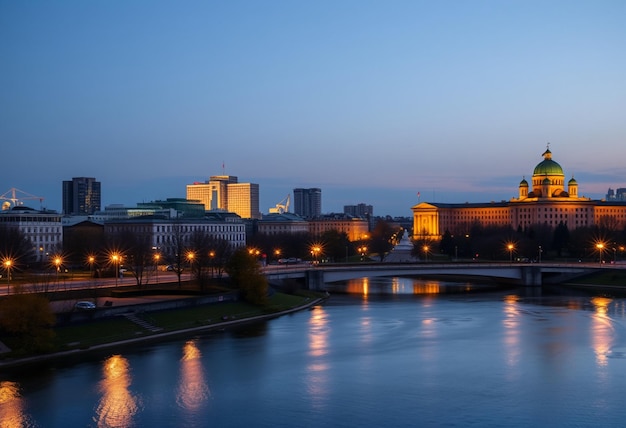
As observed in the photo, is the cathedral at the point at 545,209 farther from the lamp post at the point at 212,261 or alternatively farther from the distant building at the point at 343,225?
the lamp post at the point at 212,261

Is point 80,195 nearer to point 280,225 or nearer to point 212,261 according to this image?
point 280,225

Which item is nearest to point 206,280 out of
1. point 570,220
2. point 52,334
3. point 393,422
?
point 52,334

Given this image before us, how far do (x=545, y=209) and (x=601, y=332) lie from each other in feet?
326

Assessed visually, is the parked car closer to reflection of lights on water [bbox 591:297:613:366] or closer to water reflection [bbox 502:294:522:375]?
water reflection [bbox 502:294:522:375]

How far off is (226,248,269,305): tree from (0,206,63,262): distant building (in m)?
30.0

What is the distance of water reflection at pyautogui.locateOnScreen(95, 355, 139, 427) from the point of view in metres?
23.5

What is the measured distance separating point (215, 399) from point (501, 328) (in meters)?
20.0

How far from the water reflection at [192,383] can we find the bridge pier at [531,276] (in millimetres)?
42501

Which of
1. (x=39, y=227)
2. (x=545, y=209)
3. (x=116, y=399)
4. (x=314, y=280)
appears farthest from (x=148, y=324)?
(x=545, y=209)

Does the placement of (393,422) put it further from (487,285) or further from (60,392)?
(487,285)

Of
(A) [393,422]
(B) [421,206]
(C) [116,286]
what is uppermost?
(B) [421,206]

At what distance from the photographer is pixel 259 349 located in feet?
114

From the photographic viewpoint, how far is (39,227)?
8000cm

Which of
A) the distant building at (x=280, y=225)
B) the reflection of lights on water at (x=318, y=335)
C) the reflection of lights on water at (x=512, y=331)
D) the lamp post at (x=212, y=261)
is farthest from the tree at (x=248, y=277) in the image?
the distant building at (x=280, y=225)
